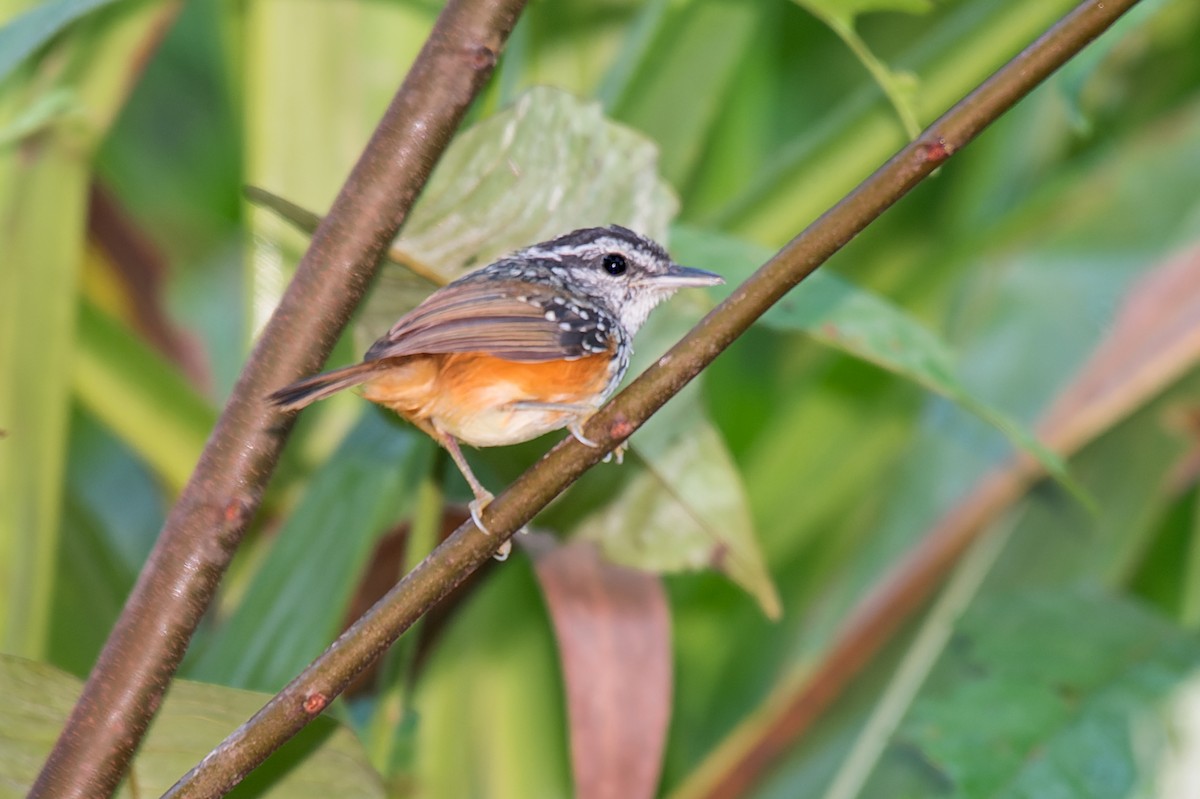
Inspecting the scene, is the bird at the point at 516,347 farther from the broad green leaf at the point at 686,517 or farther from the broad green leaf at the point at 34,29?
the broad green leaf at the point at 34,29

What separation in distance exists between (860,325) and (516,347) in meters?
0.36

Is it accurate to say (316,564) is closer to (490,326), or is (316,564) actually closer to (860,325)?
(490,326)

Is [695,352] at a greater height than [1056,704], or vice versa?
[695,352]

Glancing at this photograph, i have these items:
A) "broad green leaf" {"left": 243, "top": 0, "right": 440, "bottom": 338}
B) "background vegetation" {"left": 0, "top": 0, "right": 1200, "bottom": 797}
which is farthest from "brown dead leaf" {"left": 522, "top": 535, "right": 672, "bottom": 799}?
"broad green leaf" {"left": 243, "top": 0, "right": 440, "bottom": 338}

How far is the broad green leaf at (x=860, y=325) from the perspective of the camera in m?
1.36

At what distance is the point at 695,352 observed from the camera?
0.95 metres

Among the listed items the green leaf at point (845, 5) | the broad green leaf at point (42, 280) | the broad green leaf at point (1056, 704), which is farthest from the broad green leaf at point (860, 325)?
the broad green leaf at point (42, 280)

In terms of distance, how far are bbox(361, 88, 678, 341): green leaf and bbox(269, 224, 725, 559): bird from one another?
36 millimetres

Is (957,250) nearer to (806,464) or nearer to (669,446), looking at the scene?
(806,464)

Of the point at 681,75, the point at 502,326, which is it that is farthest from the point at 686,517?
the point at 681,75

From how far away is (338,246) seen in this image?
1045mm

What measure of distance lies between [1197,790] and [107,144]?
2.40 metres

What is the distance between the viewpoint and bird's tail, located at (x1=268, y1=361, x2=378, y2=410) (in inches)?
40.6

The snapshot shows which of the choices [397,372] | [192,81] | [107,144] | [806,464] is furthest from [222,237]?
[397,372]
